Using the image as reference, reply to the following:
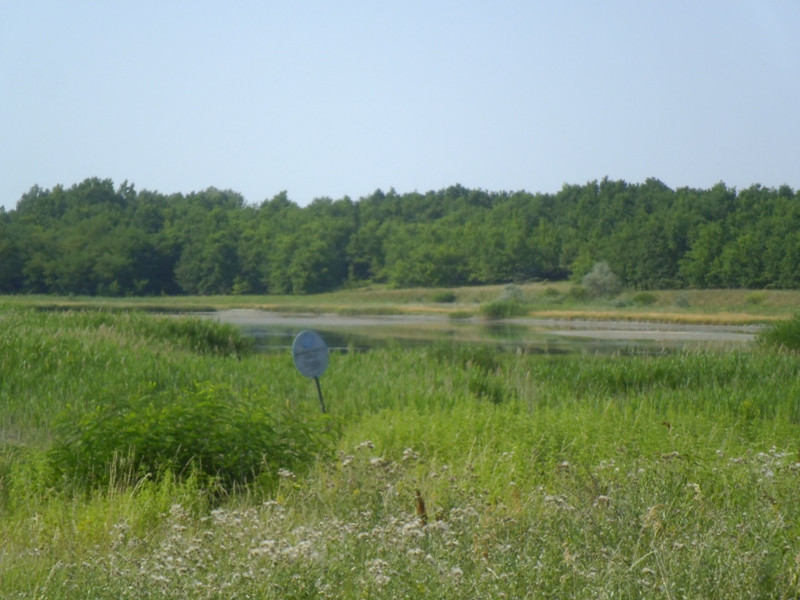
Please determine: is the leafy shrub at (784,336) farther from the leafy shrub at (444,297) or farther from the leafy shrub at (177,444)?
the leafy shrub at (444,297)

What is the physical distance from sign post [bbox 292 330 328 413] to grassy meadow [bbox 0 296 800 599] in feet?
2.51

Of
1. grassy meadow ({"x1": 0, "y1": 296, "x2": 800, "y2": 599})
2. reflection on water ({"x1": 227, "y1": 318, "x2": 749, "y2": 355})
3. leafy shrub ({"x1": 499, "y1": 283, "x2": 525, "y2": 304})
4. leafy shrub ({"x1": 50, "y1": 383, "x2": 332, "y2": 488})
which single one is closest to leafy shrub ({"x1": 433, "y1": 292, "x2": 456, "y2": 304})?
leafy shrub ({"x1": 499, "y1": 283, "x2": 525, "y2": 304})

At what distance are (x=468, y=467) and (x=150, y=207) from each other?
2258 inches

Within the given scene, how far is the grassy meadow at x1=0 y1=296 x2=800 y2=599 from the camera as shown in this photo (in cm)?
400

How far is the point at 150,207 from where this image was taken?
60750 mm

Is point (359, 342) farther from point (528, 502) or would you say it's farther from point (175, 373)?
point (528, 502)

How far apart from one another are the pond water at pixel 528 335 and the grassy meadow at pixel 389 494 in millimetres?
14674

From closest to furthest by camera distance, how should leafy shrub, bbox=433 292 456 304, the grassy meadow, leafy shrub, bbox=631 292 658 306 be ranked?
the grassy meadow
leafy shrub, bbox=631 292 658 306
leafy shrub, bbox=433 292 456 304

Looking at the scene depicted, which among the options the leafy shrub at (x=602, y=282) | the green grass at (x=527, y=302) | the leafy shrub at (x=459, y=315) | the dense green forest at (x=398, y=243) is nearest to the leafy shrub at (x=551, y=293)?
the green grass at (x=527, y=302)

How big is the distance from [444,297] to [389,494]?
6229 centimetres

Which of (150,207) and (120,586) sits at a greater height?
(150,207)

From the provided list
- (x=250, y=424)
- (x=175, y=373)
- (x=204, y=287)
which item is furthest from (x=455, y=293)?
(x=250, y=424)

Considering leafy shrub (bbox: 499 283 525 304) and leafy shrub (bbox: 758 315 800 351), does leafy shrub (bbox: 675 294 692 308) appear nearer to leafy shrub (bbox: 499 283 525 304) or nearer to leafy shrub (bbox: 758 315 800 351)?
leafy shrub (bbox: 499 283 525 304)

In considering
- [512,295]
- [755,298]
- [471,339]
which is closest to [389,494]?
[471,339]
